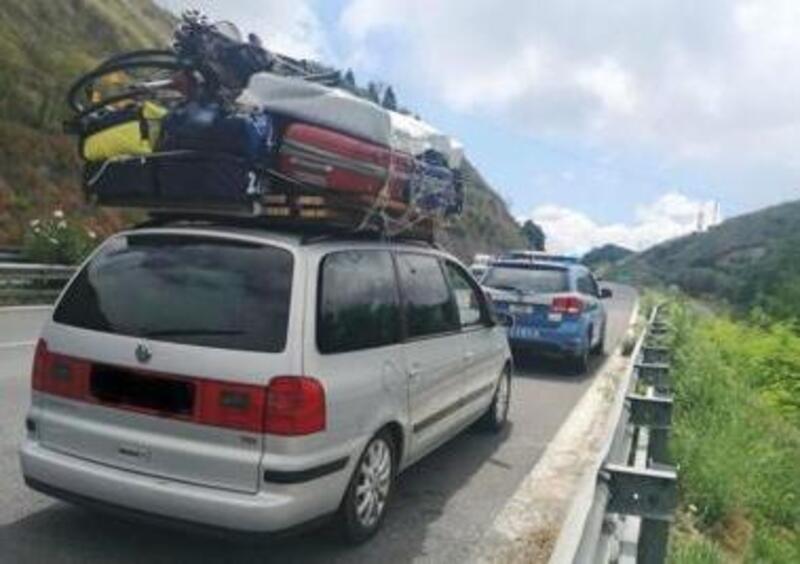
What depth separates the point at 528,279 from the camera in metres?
15.3

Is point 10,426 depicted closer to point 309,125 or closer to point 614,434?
point 309,125

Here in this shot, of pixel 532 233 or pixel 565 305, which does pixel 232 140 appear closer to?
pixel 565 305

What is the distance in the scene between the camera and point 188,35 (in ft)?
20.8

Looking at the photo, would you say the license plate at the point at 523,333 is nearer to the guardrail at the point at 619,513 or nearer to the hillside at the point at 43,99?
the guardrail at the point at 619,513

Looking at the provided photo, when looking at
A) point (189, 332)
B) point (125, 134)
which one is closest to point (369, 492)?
point (189, 332)

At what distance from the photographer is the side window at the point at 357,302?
5734mm

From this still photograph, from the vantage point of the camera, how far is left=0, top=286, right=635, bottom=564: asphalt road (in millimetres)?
5656

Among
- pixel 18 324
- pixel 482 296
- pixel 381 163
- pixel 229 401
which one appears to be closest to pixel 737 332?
pixel 18 324

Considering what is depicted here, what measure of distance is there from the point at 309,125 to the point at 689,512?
342 cm

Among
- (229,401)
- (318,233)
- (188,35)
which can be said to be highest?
(188,35)

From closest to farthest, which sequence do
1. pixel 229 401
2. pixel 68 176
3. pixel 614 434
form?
pixel 614 434 → pixel 229 401 → pixel 68 176

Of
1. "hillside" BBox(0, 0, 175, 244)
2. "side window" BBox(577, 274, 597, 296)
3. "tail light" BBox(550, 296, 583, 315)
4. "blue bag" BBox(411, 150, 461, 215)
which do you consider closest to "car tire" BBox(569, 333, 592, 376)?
"tail light" BBox(550, 296, 583, 315)

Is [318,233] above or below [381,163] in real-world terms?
below

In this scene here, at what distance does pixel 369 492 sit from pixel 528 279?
31.1 ft
